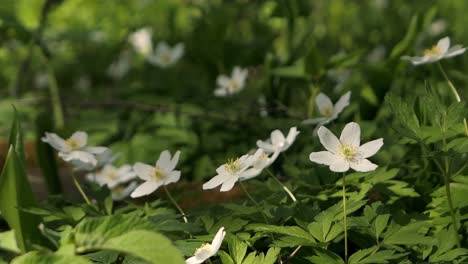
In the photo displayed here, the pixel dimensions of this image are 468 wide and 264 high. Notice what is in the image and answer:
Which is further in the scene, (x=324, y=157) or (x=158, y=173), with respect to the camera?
(x=158, y=173)

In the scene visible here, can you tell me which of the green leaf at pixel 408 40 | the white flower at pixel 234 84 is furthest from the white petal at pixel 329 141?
the white flower at pixel 234 84

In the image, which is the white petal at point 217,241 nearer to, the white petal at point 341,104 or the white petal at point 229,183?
the white petal at point 229,183

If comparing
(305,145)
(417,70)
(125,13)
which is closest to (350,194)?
(305,145)

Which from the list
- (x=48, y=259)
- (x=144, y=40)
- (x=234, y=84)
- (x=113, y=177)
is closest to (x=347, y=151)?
(x=48, y=259)

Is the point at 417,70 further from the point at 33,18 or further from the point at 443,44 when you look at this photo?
the point at 33,18

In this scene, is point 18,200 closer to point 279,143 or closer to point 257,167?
point 257,167
